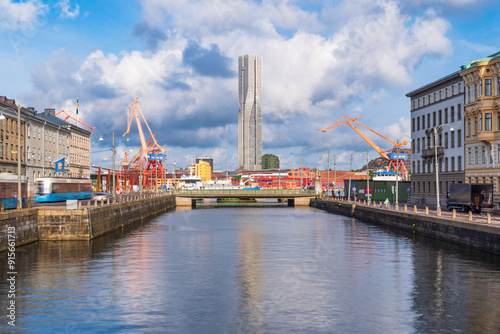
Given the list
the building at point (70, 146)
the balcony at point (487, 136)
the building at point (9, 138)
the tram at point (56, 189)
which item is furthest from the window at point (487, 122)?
the building at point (70, 146)

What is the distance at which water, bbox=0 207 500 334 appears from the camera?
24.3 meters

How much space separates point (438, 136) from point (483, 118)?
76.8ft

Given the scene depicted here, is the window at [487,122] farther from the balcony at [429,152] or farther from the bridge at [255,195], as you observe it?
the bridge at [255,195]

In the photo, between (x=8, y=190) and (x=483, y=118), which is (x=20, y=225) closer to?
(x=8, y=190)

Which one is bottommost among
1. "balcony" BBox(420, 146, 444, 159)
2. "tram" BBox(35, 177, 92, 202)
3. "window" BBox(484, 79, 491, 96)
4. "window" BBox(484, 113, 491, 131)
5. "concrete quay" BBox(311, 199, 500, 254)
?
"concrete quay" BBox(311, 199, 500, 254)

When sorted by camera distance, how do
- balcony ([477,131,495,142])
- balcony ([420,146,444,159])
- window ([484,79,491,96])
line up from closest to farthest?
balcony ([477,131,495,142]) → window ([484,79,491,96]) → balcony ([420,146,444,159])

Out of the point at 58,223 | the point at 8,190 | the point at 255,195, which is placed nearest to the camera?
the point at 58,223

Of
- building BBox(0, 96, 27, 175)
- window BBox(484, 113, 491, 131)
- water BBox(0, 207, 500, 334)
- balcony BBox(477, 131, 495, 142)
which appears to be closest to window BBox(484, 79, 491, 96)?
window BBox(484, 113, 491, 131)

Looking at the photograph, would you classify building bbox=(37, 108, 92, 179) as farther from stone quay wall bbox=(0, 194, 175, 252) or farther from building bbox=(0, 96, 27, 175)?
stone quay wall bbox=(0, 194, 175, 252)

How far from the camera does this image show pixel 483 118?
78.1 metres

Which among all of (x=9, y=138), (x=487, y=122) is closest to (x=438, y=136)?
(x=487, y=122)

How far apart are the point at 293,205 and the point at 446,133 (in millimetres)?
69242

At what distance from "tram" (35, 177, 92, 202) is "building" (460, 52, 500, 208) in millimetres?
56867

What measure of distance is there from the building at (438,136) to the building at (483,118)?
3.69 m
